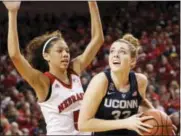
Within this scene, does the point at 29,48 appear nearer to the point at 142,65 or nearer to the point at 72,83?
the point at 72,83

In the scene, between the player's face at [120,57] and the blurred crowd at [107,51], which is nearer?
the player's face at [120,57]

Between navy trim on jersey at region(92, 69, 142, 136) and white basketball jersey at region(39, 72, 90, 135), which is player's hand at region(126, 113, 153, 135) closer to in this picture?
navy trim on jersey at region(92, 69, 142, 136)

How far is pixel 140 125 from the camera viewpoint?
3080 mm

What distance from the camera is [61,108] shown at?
3623 millimetres

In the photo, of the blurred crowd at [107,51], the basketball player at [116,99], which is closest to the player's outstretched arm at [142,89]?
the basketball player at [116,99]

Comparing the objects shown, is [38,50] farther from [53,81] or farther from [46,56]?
[53,81]

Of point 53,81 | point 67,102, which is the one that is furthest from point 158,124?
point 53,81

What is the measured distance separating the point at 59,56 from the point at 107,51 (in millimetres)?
6368

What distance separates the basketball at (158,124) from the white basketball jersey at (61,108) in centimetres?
57

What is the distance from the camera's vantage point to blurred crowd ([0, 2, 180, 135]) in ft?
24.4

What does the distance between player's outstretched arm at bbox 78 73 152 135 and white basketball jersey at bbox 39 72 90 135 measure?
0.46m

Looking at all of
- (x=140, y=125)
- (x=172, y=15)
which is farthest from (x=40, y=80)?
(x=172, y=15)

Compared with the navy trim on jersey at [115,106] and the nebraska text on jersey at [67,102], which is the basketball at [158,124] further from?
the nebraska text on jersey at [67,102]

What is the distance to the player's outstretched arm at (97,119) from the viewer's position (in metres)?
3.08
